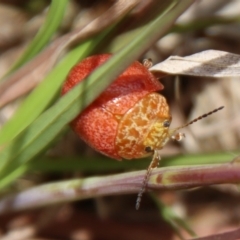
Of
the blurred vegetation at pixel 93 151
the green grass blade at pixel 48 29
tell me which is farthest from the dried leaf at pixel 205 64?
A: the green grass blade at pixel 48 29

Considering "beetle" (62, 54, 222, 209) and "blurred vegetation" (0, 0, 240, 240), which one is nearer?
"beetle" (62, 54, 222, 209)

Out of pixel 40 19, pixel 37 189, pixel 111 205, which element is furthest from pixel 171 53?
pixel 37 189

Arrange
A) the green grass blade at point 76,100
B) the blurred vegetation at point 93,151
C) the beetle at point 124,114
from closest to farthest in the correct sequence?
the green grass blade at point 76,100 → the beetle at point 124,114 → the blurred vegetation at point 93,151

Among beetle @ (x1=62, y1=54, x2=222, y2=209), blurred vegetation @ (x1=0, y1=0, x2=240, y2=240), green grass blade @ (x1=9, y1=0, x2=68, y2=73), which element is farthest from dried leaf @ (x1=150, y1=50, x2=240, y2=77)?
green grass blade @ (x1=9, y1=0, x2=68, y2=73)

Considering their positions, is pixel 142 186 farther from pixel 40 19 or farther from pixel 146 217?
pixel 40 19

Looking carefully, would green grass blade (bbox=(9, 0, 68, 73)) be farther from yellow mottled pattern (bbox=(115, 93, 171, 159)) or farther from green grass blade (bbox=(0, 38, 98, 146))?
yellow mottled pattern (bbox=(115, 93, 171, 159))

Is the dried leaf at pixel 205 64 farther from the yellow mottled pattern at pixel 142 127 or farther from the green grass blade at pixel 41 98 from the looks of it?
the green grass blade at pixel 41 98

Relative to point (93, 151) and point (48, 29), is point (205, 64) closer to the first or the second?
point (48, 29)
